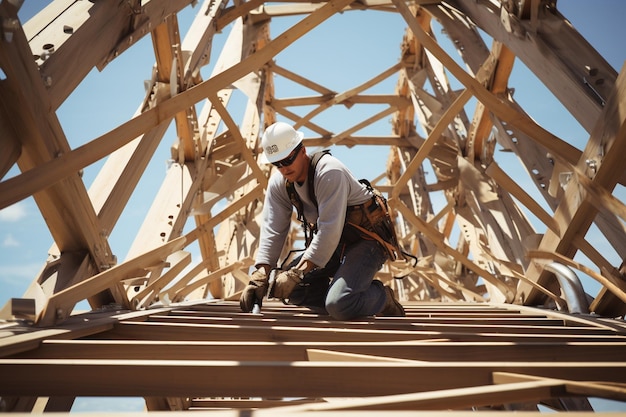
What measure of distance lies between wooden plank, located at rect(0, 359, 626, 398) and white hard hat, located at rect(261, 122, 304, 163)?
6.38ft

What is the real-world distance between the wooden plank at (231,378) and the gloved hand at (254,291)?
1.68 m

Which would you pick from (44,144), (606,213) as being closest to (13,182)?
(44,144)

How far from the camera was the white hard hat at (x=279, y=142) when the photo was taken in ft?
11.1

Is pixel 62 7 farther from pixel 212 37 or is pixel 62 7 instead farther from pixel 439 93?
pixel 439 93

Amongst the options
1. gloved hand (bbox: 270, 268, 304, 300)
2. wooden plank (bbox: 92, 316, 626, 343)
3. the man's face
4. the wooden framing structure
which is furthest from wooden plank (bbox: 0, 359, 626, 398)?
the man's face

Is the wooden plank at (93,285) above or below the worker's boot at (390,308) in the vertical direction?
below

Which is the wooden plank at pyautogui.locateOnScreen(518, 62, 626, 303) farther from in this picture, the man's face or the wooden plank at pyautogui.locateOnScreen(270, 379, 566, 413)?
the wooden plank at pyautogui.locateOnScreen(270, 379, 566, 413)

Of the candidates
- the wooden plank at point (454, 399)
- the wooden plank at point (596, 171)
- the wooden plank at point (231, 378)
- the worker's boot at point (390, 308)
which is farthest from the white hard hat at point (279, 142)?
the wooden plank at point (454, 399)

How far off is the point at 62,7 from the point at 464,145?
Answer: 4651 mm

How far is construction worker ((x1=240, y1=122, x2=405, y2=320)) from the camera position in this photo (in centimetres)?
321

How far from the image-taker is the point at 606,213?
3527 mm

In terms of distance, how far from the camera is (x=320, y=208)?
3.25 metres

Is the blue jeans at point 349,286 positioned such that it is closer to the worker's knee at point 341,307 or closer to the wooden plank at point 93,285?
the worker's knee at point 341,307

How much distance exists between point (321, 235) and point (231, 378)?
5.26ft
